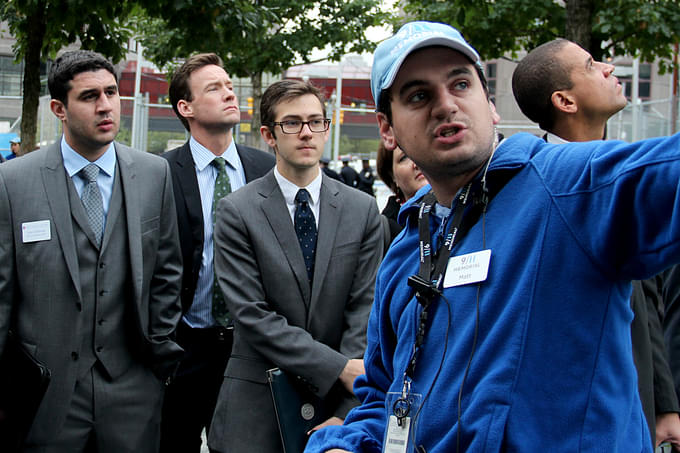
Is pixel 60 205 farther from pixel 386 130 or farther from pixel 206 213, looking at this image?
pixel 386 130

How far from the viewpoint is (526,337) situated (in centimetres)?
146

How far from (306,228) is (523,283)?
2.23 meters

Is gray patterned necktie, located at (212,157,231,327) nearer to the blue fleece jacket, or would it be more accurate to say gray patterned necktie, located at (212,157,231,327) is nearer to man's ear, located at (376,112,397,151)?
man's ear, located at (376,112,397,151)

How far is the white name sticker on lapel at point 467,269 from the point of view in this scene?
60.2 inches

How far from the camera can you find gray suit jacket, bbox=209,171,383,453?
3.34 meters

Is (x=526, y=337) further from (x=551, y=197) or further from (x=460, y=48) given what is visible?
(x=460, y=48)

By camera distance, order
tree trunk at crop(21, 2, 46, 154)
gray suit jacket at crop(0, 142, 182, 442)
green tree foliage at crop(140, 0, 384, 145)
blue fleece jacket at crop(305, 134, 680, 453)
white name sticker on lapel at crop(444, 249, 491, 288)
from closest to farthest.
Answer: blue fleece jacket at crop(305, 134, 680, 453), white name sticker on lapel at crop(444, 249, 491, 288), gray suit jacket at crop(0, 142, 182, 442), tree trunk at crop(21, 2, 46, 154), green tree foliage at crop(140, 0, 384, 145)

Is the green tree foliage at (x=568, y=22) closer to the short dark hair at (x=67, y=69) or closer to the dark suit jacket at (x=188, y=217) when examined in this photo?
the dark suit jacket at (x=188, y=217)

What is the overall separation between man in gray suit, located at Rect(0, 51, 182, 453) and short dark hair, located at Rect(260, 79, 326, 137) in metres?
0.70

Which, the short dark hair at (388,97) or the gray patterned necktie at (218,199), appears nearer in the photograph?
the short dark hair at (388,97)

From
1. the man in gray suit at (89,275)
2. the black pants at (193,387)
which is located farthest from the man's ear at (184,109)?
the black pants at (193,387)

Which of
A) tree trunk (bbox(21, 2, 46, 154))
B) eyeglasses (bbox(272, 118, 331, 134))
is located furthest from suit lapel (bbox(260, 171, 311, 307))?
tree trunk (bbox(21, 2, 46, 154))

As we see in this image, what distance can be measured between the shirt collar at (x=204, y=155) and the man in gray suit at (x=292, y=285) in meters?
0.68

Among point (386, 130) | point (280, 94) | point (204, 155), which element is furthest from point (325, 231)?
point (386, 130)
